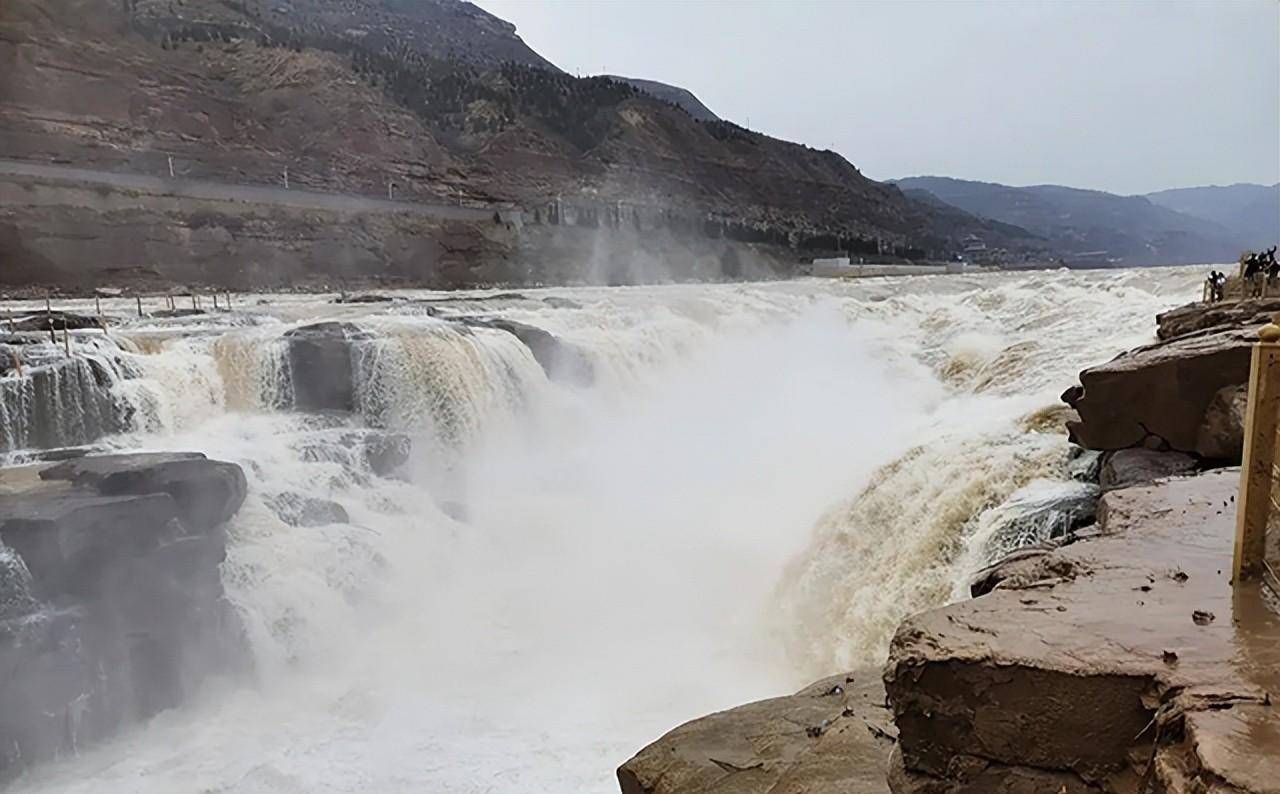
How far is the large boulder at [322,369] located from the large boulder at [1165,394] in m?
10.0

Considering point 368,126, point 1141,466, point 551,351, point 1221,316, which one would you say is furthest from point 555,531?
point 368,126

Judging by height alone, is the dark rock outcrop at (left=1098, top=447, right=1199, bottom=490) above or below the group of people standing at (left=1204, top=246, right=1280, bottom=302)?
below

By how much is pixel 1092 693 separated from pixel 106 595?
8107mm

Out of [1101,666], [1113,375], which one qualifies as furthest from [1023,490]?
[1101,666]

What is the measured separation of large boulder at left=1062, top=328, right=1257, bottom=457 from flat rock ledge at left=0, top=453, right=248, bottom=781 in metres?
8.25

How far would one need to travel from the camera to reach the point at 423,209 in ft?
128

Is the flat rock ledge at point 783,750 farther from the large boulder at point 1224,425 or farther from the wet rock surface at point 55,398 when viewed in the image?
the wet rock surface at point 55,398

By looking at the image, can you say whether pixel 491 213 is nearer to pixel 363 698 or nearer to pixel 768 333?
pixel 768 333

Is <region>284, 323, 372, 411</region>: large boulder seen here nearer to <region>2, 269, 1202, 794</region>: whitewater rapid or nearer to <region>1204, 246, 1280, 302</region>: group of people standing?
<region>2, 269, 1202, 794</region>: whitewater rapid

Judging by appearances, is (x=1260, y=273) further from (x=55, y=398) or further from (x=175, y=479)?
(x=55, y=398)

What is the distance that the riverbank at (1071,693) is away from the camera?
2346 mm

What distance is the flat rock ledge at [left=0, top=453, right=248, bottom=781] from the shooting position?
22.6ft

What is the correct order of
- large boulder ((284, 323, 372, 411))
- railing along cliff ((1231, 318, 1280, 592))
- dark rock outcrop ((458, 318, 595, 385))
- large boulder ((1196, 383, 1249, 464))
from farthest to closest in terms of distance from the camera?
dark rock outcrop ((458, 318, 595, 385)) < large boulder ((284, 323, 372, 411)) < large boulder ((1196, 383, 1249, 464)) < railing along cliff ((1231, 318, 1280, 592))

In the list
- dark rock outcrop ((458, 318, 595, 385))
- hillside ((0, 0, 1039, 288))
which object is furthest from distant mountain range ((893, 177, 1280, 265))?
dark rock outcrop ((458, 318, 595, 385))
